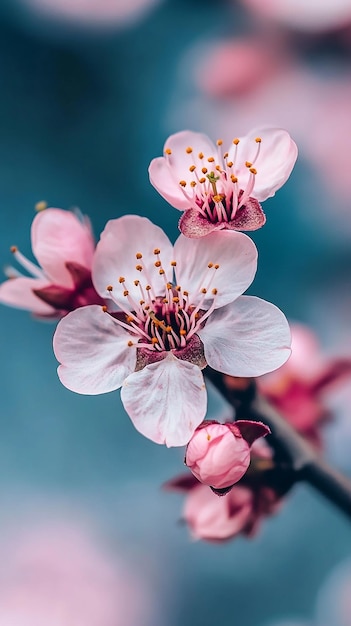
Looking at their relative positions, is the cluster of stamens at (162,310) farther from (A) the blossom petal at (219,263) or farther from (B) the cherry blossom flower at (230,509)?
(B) the cherry blossom flower at (230,509)

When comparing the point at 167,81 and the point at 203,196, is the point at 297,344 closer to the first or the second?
the point at 203,196

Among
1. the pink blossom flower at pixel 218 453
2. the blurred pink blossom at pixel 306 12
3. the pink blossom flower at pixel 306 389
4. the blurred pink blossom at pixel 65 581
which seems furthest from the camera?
the blurred pink blossom at pixel 306 12

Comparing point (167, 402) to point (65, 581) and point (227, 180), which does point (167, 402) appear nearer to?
point (227, 180)

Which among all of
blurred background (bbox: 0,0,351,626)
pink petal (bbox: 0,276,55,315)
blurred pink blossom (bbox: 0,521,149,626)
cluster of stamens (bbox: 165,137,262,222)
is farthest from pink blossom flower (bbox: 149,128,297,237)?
blurred pink blossom (bbox: 0,521,149,626)

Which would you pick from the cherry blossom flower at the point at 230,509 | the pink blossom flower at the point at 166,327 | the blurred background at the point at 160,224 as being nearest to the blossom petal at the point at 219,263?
the pink blossom flower at the point at 166,327

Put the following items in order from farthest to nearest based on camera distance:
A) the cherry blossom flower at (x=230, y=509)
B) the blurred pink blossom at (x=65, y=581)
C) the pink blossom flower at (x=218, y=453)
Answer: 1. the blurred pink blossom at (x=65, y=581)
2. the cherry blossom flower at (x=230, y=509)
3. the pink blossom flower at (x=218, y=453)
